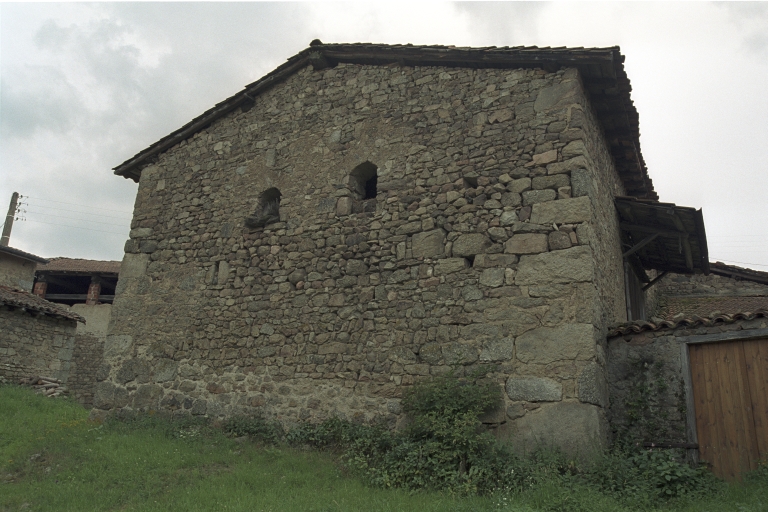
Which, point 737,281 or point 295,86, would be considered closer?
point 295,86

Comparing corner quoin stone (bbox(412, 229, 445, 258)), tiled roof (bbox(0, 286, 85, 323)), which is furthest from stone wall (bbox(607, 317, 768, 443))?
tiled roof (bbox(0, 286, 85, 323))

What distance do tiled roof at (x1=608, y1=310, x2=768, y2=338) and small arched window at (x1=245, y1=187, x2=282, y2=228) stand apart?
555 centimetres

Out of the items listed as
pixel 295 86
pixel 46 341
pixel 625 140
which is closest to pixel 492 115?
pixel 625 140

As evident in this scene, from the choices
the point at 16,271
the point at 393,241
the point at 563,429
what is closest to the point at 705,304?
the point at 563,429

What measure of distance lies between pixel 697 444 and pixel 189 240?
8.35 m

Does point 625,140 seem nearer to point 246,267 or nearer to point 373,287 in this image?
point 373,287

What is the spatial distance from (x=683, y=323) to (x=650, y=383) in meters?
0.83

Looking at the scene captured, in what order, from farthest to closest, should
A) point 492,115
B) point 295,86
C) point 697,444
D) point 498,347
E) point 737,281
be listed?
point 737,281, point 295,86, point 492,115, point 498,347, point 697,444

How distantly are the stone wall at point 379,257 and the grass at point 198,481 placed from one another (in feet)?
2.62

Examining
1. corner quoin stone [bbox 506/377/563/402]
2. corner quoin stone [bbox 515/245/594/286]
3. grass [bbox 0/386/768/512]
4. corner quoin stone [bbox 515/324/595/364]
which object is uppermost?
corner quoin stone [bbox 515/245/594/286]

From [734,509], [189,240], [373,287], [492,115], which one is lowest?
[734,509]

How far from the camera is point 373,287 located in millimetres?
8188

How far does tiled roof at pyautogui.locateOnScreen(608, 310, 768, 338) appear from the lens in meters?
6.48

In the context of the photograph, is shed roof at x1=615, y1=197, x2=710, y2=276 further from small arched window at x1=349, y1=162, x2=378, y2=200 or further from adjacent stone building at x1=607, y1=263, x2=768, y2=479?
small arched window at x1=349, y1=162, x2=378, y2=200
